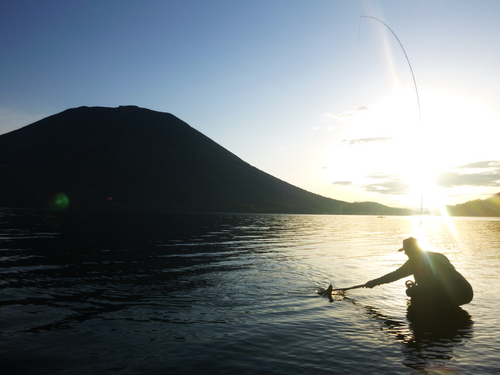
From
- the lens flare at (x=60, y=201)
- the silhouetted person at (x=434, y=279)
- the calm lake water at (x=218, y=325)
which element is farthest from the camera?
the lens flare at (x=60, y=201)

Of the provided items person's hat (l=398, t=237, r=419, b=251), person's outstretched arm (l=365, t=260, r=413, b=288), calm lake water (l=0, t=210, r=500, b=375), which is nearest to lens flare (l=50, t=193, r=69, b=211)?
calm lake water (l=0, t=210, r=500, b=375)

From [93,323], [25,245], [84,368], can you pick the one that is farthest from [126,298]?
[25,245]

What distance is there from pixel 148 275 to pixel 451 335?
14188 millimetres

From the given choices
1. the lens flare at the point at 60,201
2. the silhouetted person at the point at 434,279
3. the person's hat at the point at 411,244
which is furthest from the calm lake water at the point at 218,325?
the lens flare at the point at 60,201

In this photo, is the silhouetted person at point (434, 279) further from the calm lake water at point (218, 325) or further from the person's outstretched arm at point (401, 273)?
the calm lake water at point (218, 325)

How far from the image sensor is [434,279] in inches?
480

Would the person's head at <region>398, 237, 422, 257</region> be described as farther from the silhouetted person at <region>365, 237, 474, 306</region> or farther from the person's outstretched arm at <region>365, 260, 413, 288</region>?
the person's outstretched arm at <region>365, 260, 413, 288</region>

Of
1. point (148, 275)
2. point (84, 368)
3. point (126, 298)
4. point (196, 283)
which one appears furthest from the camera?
point (148, 275)

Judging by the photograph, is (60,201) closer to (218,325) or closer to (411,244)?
(218,325)

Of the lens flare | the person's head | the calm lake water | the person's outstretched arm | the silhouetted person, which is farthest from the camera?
the lens flare

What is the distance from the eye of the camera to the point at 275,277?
755 inches

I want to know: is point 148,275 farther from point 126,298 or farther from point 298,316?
point 298,316

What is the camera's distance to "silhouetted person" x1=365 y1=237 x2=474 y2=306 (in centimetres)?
1202

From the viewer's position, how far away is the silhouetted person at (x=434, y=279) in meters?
12.0
